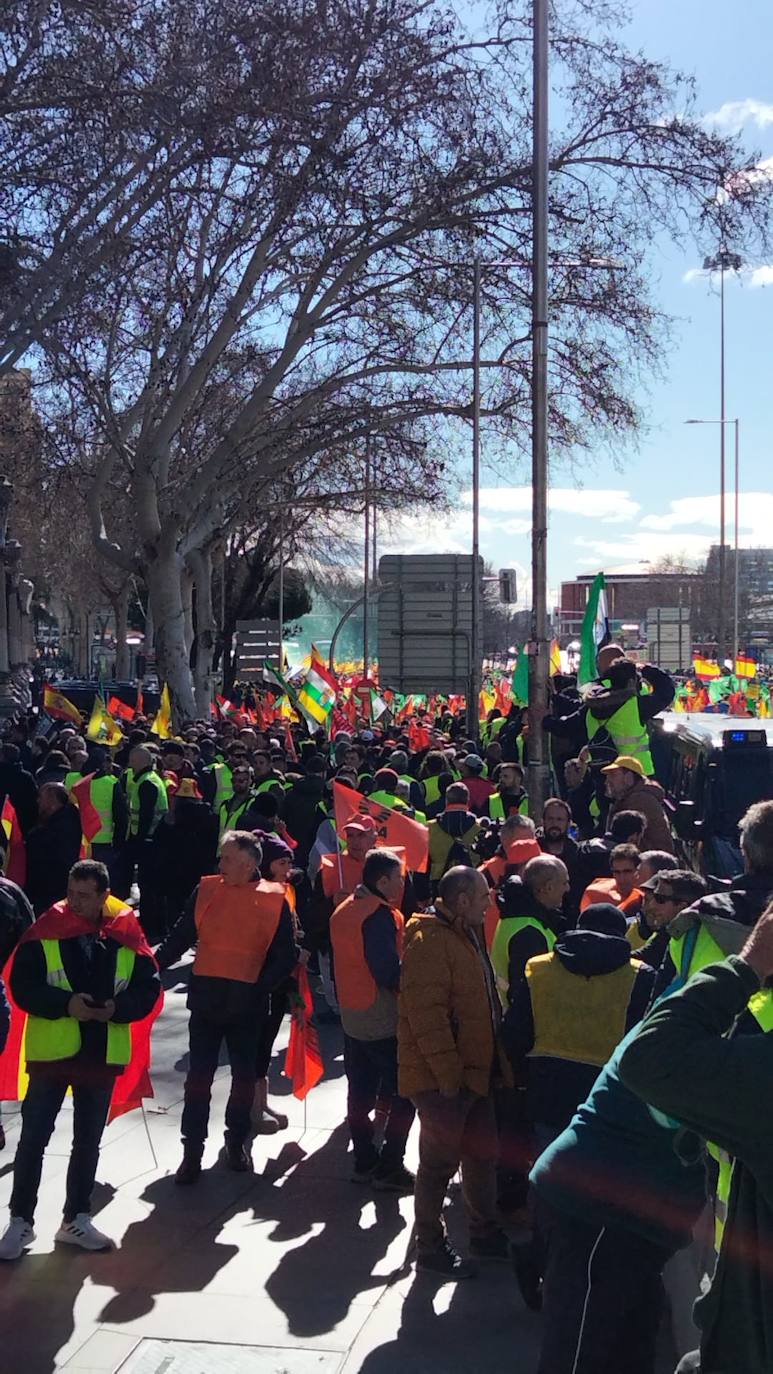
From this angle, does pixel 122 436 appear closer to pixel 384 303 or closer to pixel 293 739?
pixel 384 303

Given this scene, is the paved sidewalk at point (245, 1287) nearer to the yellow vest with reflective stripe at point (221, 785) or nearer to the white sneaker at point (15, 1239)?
the white sneaker at point (15, 1239)

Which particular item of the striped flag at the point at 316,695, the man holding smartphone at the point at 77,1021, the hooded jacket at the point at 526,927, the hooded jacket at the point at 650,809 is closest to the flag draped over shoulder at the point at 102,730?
the striped flag at the point at 316,695

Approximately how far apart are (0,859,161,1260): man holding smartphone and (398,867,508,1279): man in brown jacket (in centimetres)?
107

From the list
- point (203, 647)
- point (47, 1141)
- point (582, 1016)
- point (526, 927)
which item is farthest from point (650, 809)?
point (203, 647)

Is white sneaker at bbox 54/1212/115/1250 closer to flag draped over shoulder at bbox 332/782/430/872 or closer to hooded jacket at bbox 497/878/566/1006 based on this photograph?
hooded jacket at bbox 497/878/566/1006

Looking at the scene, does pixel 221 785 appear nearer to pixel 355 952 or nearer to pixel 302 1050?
pixel 302 1050

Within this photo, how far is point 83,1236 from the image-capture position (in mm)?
5492

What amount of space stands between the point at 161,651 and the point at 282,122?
1061 cm

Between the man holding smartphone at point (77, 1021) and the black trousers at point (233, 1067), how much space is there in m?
0.75

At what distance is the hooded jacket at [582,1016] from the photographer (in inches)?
186

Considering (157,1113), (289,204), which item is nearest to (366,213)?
(289,204)

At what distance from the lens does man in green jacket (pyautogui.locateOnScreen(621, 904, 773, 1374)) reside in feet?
8.82

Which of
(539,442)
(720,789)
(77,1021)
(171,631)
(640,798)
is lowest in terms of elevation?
(77,1021)

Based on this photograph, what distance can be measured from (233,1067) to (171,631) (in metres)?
19.8
